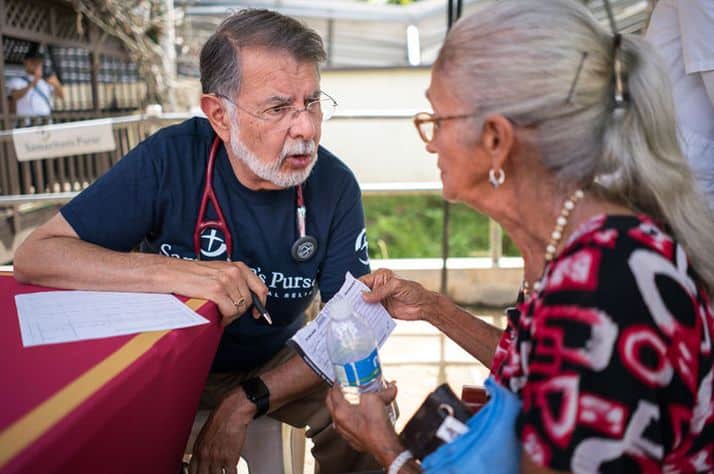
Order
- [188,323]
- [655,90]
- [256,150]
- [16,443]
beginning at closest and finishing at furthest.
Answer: [16,443]
[655,90]
[188,323]
[256,150]

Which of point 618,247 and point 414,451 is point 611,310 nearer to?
point 618,247

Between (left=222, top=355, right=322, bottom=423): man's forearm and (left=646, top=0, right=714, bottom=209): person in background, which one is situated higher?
(left=646, top=0, right=714, bottom=209): person in background

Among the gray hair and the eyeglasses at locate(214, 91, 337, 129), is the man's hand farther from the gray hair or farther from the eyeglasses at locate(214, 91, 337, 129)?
the gray hair

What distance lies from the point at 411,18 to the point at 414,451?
11.8 m

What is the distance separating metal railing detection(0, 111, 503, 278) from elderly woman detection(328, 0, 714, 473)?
9.62 ft

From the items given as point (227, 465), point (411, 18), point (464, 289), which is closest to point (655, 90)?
point (227, 465)

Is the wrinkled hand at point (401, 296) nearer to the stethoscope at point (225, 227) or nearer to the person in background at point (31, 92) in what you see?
the stethoscope at point (225, 227)

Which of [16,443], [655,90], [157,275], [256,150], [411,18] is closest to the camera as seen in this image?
[16,443]

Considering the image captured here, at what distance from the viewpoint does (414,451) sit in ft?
4.00

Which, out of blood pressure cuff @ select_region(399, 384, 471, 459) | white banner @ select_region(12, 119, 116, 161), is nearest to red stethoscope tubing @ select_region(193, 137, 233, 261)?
blood pressure cuff @ select_region(399, 384, 471, 459)

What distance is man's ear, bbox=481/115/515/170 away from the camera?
47.6 inches

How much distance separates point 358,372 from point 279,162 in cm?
85

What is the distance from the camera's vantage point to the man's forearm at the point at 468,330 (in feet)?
5.86

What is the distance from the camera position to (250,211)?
206cm
